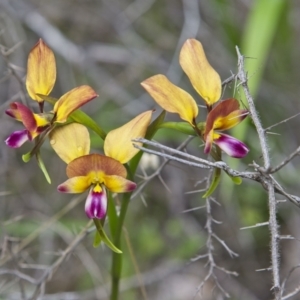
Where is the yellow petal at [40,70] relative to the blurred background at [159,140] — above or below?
above

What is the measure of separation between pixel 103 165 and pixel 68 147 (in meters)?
0.06

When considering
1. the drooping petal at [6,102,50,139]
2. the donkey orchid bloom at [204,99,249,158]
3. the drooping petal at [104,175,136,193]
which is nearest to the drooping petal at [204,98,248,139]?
the donkey orchid bloom at [204,99,249,158]

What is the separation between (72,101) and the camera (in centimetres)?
77

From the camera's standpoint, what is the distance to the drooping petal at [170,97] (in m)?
0.77

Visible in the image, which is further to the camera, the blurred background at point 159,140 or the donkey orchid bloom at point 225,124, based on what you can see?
the blurred background at point 159,140

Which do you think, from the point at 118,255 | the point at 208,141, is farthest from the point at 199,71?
the point at 118,255

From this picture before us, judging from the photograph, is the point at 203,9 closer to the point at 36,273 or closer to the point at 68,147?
the point at 36,273

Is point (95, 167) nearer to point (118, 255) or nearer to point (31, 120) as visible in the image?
→ point (31, 120)

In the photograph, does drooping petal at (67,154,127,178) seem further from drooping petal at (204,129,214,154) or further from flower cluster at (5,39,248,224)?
drooping petal at (204,129,214,154)

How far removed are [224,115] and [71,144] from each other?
227 millimetres

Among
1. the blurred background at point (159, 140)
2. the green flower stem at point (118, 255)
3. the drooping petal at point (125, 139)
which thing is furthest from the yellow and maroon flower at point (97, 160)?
the blurred background at point (159, 140)

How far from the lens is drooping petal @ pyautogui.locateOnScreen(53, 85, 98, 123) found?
0.76 m

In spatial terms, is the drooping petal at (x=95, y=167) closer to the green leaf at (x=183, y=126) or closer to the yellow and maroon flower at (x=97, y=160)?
the yellow and maroon flower at (x=97, y=160)

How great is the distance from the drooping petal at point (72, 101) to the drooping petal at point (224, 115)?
17cm
